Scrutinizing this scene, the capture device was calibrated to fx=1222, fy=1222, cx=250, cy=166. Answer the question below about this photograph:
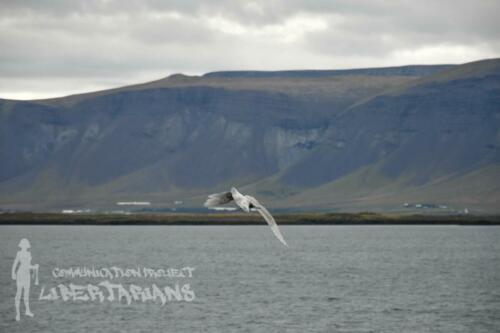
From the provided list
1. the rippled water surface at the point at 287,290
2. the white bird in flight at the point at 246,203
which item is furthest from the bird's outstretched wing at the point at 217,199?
the rippled water surface at the point at 287,290

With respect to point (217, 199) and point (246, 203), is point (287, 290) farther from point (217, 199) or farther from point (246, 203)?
point (246, 203)

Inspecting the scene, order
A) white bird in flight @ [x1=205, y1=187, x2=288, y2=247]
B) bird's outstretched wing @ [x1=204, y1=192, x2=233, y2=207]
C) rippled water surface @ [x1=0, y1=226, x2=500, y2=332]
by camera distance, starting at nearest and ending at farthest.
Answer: white bird in flight @ [x1=205, y1=187, x2=288, y2=247]
bird's outstretched wing @ [x1=204, y1=192, x2=233, y2=207]
rippled water surface @ [x1=0, y1=226, x2=500, y2=332]

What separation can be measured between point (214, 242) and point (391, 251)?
3759 centimetres

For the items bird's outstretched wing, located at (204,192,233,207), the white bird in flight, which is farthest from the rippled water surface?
the white bird in flight

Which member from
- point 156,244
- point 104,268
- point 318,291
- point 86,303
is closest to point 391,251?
point 156,244

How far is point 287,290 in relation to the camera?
94.4 metres

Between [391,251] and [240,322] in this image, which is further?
[391,251]

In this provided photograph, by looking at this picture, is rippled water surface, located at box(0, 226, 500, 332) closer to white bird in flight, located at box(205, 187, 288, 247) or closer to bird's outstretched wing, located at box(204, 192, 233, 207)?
bird's outstretched wing, located at box(204, 192, 233, 207)

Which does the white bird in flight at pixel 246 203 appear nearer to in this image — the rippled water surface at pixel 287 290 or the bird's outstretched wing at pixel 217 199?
the bird's outstretched wing at pixel 217 199

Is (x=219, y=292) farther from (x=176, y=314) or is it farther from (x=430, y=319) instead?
(x=430, y=319)

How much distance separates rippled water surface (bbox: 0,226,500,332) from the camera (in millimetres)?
72250

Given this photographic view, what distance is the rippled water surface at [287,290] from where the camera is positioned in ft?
237

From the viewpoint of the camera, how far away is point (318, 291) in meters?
93.6

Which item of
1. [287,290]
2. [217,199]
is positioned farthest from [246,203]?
[287,290]
